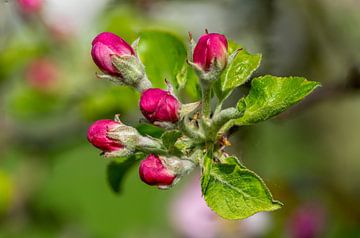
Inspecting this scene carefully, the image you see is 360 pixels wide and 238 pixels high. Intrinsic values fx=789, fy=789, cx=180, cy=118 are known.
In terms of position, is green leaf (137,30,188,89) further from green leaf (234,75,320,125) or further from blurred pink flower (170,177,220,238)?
blurred pink flower (170,177,220,238)

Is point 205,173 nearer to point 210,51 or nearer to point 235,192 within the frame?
point 235,192

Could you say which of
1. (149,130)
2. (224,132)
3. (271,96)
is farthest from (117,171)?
(271,96)

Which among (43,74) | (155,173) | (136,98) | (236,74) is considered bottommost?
(155,173)

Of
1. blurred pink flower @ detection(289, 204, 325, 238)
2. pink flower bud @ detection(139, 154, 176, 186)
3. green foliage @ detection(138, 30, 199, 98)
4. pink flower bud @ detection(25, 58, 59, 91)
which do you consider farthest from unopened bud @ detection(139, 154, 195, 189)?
pink flower bud @ detection(25, 58, 59, 91)

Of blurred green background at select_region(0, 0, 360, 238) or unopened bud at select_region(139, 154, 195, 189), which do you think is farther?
blurred green background at select_region(0, 0, 360, 238)

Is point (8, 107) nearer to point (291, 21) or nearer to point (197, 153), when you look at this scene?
point (291, 21)

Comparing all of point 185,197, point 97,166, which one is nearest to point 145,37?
point 185,197
